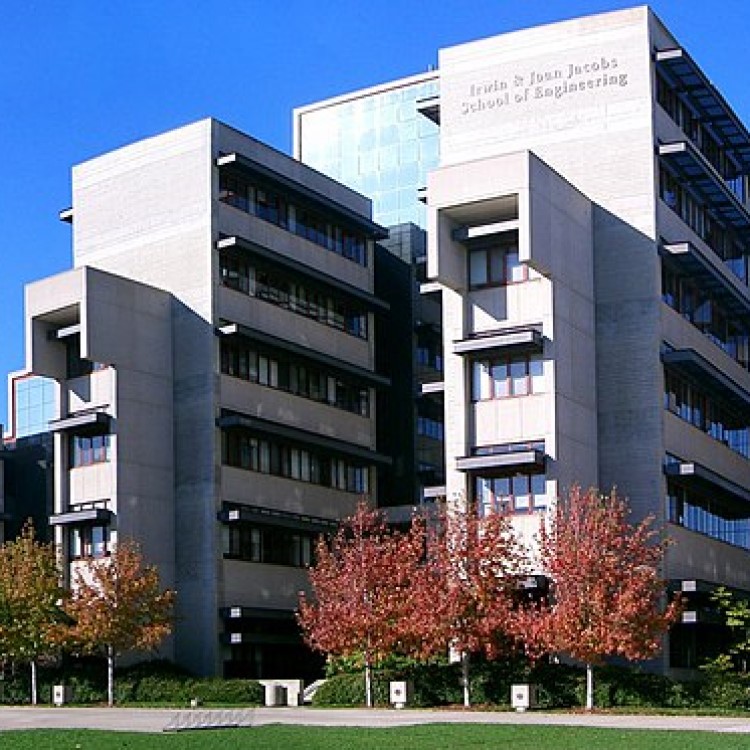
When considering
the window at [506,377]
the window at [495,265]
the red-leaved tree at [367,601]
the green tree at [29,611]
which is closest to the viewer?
the red-leaved tree at [367,601]

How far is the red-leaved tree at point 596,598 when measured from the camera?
153 ft

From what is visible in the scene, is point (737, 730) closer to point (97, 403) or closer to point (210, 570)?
point (210, 570)

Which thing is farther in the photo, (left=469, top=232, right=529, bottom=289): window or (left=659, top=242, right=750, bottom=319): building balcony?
(left=659, top=242, right=750, bottom=319): building balcony

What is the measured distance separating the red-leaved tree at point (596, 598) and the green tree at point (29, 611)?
19.7m

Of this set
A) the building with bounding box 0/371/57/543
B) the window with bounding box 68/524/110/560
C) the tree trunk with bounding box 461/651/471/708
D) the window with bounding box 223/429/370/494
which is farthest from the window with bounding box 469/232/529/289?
the building with bounding box 0/371/57/543

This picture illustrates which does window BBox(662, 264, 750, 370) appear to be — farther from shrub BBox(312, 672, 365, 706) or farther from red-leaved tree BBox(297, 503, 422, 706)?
shrub BBox(312, 672, 365, 706)

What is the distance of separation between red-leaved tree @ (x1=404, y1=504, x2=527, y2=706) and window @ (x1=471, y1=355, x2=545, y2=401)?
6.30 m

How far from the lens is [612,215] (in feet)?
198

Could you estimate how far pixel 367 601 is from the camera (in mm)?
52438

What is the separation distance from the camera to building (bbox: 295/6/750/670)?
184ft

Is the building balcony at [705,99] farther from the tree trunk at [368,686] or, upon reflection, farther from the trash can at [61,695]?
the trash can at [61,695]

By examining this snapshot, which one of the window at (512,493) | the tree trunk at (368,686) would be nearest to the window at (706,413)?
the window at (512,493)

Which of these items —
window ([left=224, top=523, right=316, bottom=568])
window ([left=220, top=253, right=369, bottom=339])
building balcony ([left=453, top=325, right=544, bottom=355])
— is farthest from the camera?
window ([left=220, top=253, right=369, bottom=339])

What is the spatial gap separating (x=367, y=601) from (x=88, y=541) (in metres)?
16.5
